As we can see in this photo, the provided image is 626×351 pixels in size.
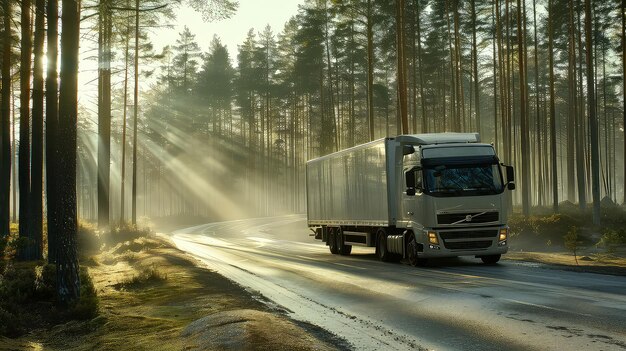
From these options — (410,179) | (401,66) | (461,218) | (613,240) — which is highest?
(401,66)

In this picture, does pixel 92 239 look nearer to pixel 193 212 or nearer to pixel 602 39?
pixel 602 39

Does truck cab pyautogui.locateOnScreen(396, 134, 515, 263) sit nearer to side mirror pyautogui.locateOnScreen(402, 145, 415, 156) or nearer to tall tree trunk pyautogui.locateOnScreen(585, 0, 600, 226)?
side mirror pyautogui.locateOnScreen(402, 145, 415, 156)

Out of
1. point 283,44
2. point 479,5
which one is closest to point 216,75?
point 283,44

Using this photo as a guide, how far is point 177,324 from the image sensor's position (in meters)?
10.3

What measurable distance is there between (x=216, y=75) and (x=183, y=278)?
64.7m

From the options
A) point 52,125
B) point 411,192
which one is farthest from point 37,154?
point 411,192

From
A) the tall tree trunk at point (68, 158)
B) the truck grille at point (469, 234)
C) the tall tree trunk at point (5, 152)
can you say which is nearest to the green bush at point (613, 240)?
the truck grille at point (469, 234)

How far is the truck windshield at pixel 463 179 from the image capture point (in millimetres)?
20016

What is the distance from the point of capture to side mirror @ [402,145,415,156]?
21234 millimetres

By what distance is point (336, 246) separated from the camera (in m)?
28.6

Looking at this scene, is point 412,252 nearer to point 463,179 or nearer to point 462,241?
point 462,241

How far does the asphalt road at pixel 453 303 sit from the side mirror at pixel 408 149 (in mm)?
3514

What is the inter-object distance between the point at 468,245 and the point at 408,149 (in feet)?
11.6

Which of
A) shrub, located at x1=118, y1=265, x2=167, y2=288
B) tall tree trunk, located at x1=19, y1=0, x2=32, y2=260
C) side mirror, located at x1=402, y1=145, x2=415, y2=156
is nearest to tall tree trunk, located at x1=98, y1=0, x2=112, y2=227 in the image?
tall tree trunk, located at x1=19, y1=0, x2=32, y2=260
